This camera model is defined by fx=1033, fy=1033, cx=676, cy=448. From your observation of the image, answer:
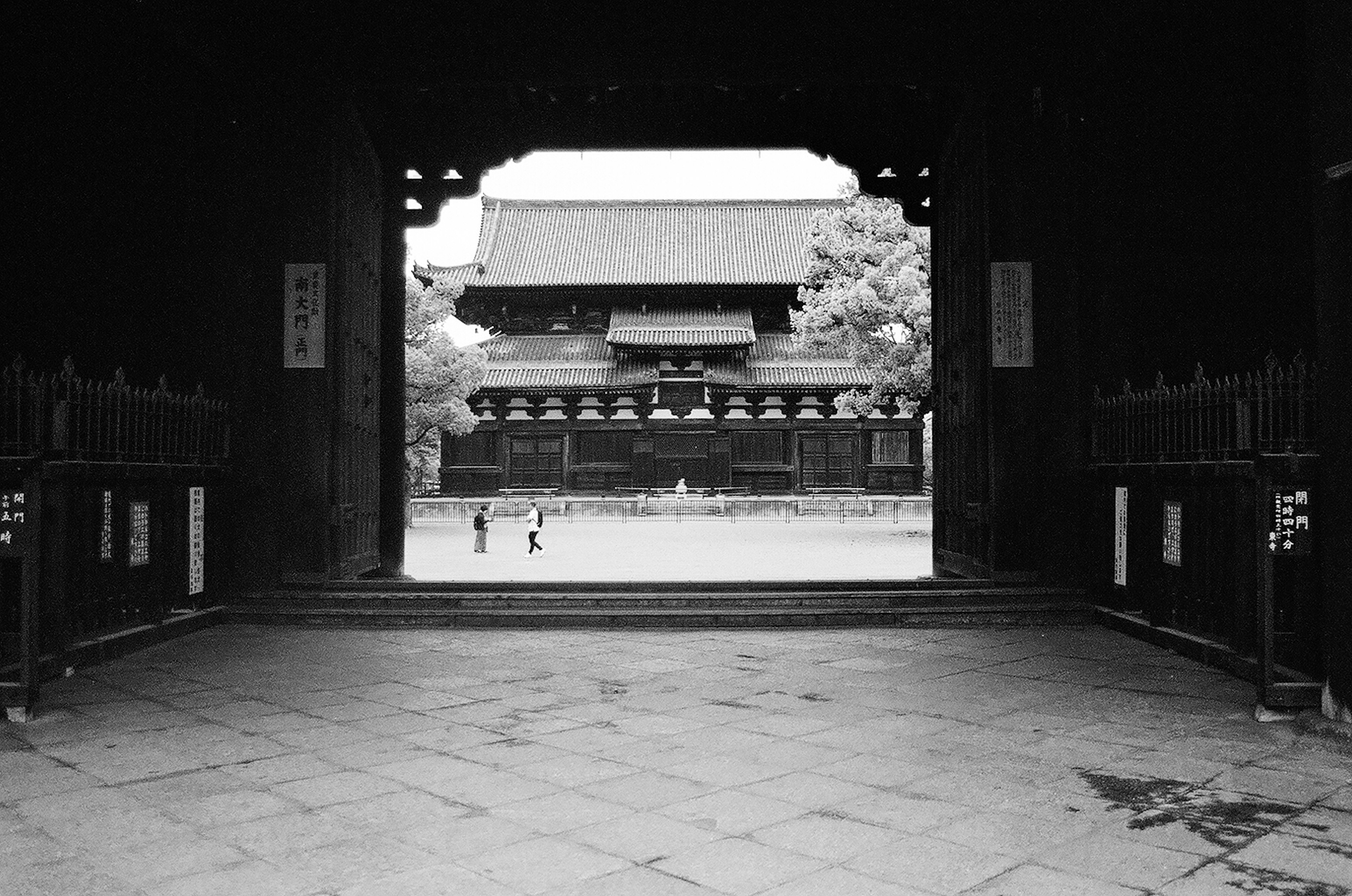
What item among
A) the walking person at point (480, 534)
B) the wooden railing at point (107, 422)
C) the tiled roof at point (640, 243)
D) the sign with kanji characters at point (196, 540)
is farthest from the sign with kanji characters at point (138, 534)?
the tiled roof at point (640, 243)

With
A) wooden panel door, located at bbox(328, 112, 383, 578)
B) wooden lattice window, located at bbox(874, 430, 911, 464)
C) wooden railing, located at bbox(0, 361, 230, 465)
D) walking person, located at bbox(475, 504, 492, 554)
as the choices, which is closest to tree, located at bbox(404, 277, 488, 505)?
walking person, located at bbox(475, 504, 492, 554)

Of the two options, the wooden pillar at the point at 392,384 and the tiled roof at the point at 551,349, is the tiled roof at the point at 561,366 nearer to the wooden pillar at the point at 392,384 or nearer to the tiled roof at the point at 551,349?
the tiled roof at the point at 551,349

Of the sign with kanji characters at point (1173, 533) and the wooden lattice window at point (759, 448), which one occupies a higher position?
the wooden lattice window at point (759, 448)

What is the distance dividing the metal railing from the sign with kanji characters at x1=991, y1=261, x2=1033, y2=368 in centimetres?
1651

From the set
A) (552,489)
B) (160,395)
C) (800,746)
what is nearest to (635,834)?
(800,746)

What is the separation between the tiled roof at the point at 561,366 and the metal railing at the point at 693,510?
4208 mm

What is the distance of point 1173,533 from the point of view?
19.4 ft

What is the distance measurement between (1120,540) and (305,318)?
584cm

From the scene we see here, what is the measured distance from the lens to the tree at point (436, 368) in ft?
70.9

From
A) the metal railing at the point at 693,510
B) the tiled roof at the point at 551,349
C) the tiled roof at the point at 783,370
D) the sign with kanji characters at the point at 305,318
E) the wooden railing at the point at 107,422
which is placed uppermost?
the tiled roof at the point at 551,349

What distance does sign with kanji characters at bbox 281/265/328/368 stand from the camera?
7551 millimetres

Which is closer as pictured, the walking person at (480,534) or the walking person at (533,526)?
the walking person at (533,526)

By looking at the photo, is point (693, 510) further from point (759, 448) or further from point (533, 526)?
point (533, 526)

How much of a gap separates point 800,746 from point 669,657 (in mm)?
2092
